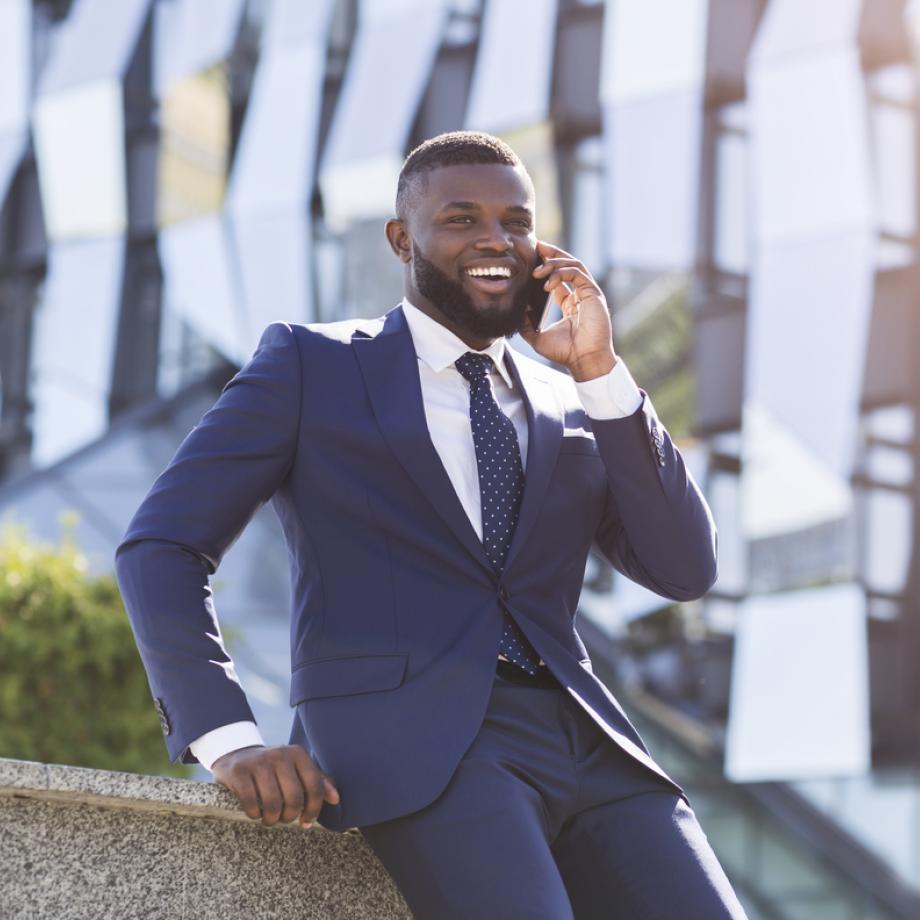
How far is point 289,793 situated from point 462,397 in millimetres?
878

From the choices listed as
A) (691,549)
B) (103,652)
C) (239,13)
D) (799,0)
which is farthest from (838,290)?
(691,549)

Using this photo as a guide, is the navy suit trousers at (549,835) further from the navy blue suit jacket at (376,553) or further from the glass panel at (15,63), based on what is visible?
the glass panel at (15,63)

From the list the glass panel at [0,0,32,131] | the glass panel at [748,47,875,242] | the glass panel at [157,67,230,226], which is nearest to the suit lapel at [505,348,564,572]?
the glass panel at [748,47,875,242]

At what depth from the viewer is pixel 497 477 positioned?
2904 millimetres

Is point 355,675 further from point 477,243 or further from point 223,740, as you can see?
point 477,243

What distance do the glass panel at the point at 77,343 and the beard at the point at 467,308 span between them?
13214 millimetres

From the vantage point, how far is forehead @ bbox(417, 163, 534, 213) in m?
2.96

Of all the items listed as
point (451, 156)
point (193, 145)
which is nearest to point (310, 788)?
point (451, 156)

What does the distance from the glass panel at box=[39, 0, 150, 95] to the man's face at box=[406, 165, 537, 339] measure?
14112 millimetres

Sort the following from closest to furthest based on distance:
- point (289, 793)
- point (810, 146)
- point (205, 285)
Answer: point (289, 793), point (810, 146), point (205, 285)

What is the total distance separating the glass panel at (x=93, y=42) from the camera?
1636cm

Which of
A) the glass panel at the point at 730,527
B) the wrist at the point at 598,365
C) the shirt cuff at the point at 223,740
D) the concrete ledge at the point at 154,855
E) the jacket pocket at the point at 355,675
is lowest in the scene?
the glass panel at the point at 730,527

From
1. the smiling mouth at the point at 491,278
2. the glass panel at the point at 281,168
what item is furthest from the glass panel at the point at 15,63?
the smiling mouth at the point at 491,278

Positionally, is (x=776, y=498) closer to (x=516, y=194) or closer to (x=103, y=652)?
(x=103, y=652)
